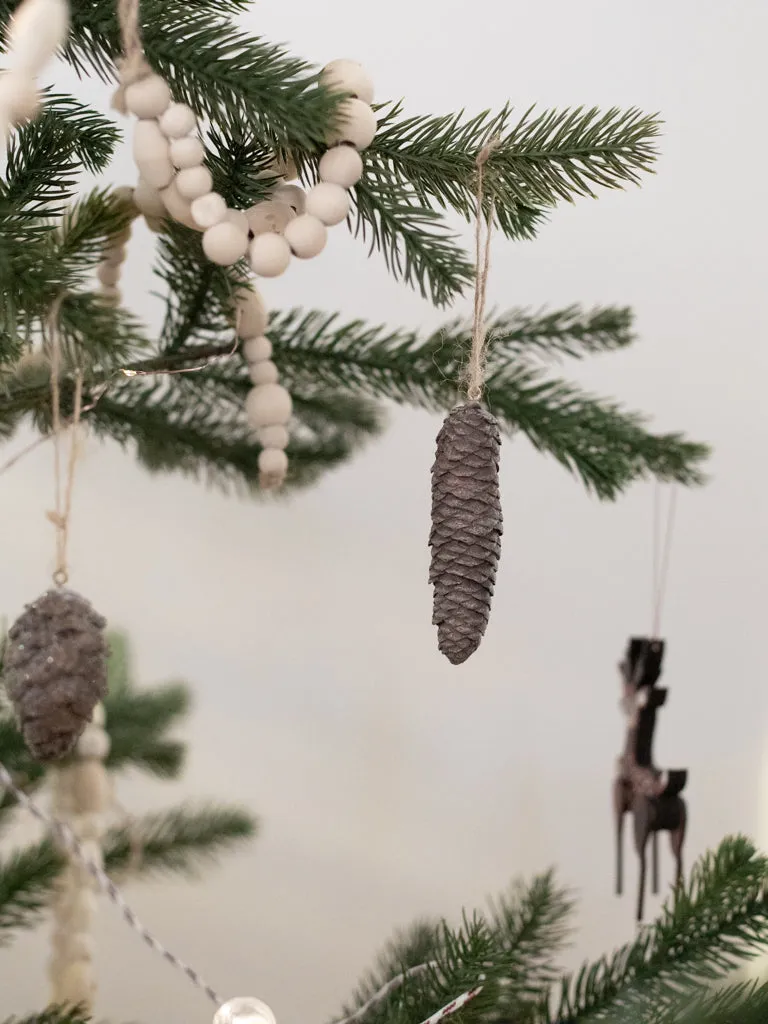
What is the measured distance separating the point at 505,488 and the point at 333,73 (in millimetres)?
596

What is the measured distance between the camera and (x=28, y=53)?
0.31 m

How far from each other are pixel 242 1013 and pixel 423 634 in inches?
21.2

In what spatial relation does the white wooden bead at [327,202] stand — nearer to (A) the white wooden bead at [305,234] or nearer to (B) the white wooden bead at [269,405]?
(A) the white wooden bead at [305,234]

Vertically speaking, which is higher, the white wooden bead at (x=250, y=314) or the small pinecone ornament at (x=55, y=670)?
the white wooden bead at (x=250, y=314)

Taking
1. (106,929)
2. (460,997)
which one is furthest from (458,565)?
(106,929)

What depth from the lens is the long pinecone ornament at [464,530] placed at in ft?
1.13

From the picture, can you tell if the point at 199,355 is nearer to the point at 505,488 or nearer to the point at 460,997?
the point at 460,997

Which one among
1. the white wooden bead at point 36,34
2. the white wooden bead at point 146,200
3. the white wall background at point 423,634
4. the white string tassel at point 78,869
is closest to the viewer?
the white wooden bead at point 36,34

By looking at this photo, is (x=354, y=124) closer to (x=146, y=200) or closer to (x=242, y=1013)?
(x=146, y=200)

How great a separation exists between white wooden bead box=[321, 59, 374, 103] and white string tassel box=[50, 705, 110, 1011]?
0.33 m

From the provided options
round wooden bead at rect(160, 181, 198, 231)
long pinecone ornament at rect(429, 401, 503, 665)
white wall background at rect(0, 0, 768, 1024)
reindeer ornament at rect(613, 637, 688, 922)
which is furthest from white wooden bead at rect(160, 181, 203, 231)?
white wall background at rect(0, 0, 768, 1024)

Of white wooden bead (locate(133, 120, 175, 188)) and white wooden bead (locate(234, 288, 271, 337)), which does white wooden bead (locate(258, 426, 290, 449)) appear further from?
white wooden bead (locate(133, 120, 175, 188))

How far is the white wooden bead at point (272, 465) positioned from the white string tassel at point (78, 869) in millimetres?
156

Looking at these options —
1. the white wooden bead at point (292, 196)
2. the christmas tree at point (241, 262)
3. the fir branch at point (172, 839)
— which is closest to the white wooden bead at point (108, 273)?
the christmas tree at point (241, 262)
